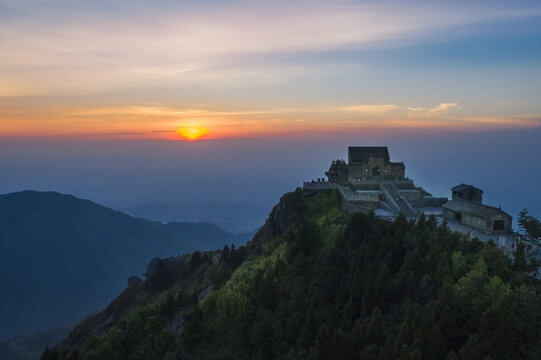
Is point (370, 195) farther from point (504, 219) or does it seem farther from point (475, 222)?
point (504, 219)

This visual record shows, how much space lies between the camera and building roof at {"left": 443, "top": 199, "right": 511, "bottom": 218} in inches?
1882

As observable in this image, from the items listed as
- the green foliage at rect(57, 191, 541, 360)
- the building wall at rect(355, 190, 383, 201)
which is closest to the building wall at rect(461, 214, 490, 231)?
the green foliage at rect(57, 191, 541, 360)

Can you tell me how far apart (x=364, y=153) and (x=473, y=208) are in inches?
1290

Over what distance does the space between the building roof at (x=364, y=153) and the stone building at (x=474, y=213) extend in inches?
922

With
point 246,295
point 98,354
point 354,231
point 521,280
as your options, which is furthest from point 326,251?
point 98,354

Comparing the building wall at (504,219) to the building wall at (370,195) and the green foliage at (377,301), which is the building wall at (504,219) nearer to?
the green foliage at (377,301)

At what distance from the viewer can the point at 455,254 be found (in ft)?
111

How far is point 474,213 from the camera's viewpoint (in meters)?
50.4

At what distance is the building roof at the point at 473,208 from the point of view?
157 ft

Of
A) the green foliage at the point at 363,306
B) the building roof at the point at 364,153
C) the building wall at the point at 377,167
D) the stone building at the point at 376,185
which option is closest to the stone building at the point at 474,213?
the stone building at the point at 376,185

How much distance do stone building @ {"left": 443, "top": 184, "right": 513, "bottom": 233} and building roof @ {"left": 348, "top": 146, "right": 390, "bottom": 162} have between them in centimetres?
2342

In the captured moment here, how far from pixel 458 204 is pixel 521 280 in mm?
26664

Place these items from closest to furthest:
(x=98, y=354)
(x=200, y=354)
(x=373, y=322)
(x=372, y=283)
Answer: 1. (x=373, y=322)
2. (x=372, y=283)
3. (x=200, y=354)
4. (x=98, y=354)

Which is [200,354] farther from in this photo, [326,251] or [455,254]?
[455,254]
